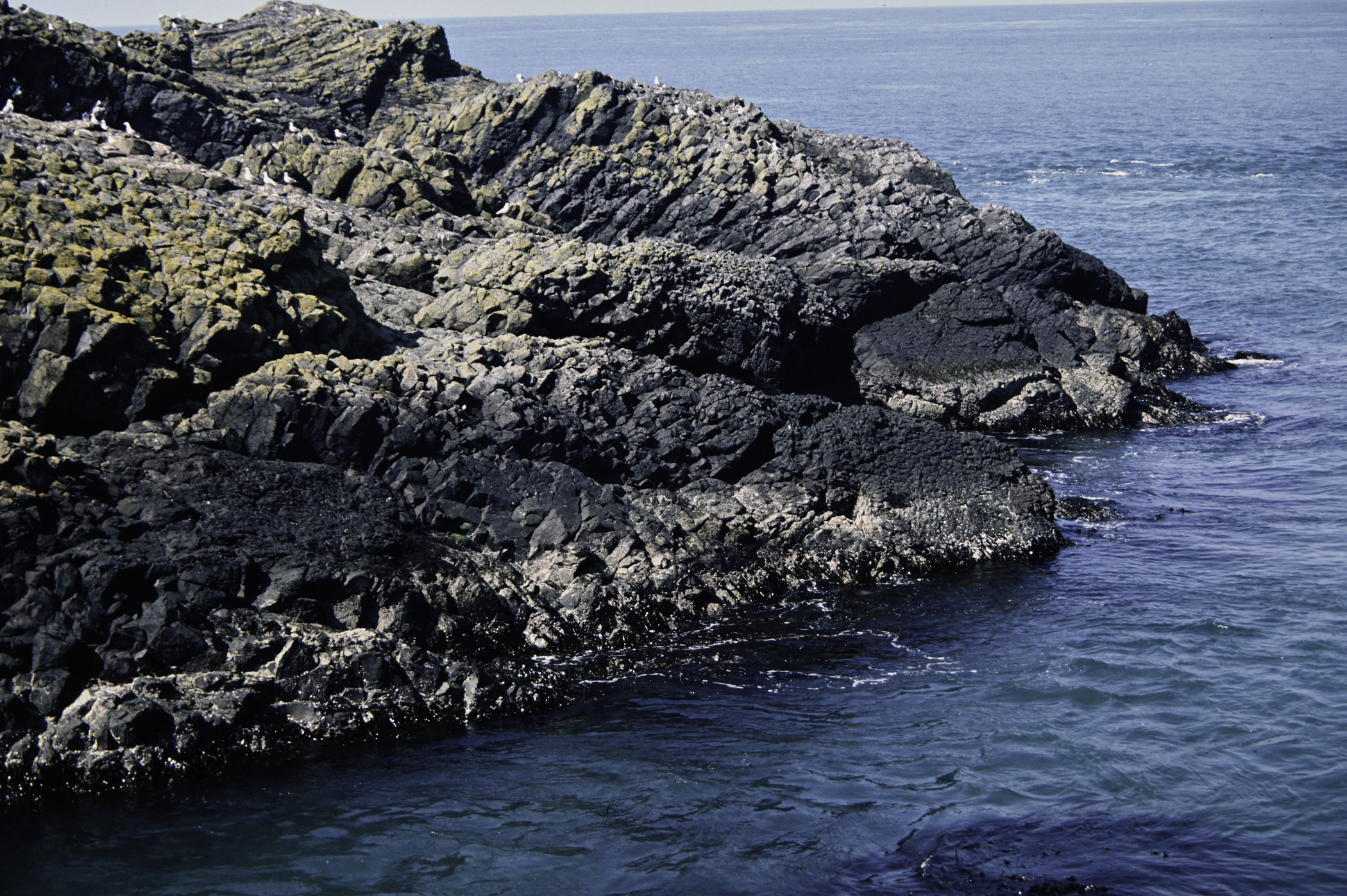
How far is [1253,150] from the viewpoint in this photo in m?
70.8

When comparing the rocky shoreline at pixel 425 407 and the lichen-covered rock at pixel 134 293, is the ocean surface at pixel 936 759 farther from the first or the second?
the lichen-covered rock at pixel 134 293

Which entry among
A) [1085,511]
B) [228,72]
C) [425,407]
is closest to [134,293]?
[425,407]

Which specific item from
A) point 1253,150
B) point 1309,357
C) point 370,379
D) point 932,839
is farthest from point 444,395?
point 1253,150

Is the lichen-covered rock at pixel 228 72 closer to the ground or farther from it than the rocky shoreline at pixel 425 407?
farther from it

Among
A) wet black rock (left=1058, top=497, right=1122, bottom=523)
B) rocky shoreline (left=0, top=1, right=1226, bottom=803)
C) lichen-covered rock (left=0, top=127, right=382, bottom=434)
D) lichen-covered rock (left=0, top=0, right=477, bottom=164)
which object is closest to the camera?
rocky shoreline (left=0, top=1, right=1226, bottom=803)

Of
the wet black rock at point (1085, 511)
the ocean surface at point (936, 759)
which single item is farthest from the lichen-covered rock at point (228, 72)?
the wet black rock at point (1085, 511)

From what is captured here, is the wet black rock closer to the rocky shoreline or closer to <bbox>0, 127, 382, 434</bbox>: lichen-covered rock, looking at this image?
the rocky shoreline

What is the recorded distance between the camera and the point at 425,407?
20672 millimetres

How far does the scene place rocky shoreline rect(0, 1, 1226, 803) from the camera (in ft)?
52.5

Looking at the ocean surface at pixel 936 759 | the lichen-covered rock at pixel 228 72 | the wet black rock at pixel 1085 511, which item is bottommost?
the ocean surface at pixel 936 759

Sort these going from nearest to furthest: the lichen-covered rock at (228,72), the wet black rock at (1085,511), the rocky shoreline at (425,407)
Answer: the rocky shoreline at (425,407)
the wet black rock at (1085,511)
the lichen-covered rock at (228,72)

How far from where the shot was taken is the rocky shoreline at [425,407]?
52.5 feet

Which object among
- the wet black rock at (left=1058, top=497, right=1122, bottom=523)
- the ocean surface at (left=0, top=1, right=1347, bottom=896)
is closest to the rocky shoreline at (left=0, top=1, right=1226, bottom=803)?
the ocean surface at (left=0, top=1, right=1347, bottom=896)

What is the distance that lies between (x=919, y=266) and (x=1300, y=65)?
115467 mm
